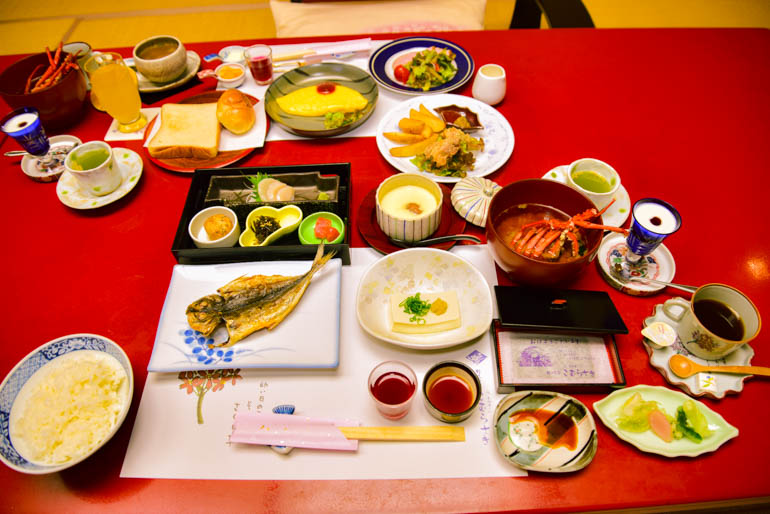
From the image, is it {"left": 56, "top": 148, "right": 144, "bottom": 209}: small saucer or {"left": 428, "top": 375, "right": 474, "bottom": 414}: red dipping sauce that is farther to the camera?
{"left": 56, "top": 148, "right": 144, "bottom": 209}: small saucer

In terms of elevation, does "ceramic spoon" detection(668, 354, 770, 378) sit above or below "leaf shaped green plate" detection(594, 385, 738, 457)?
above

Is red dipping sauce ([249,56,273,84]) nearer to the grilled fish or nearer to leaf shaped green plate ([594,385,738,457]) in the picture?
the grilled fish

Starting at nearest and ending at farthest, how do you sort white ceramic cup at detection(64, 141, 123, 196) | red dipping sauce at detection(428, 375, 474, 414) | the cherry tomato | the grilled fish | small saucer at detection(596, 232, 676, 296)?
1. red dipping sauce at detection(428, 375, 474, 414)
2. the grilled fish
3. small saucer at detection(596, 232, 676, 296)
4. white ceramic cup at detection(64, 141, 123, 196)
5. the cherry tomato

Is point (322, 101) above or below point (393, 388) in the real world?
above

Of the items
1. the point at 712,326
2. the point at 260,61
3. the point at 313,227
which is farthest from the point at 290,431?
the point at 260,61

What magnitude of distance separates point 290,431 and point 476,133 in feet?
4.55

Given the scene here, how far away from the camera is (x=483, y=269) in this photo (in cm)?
145

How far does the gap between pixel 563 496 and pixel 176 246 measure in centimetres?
133

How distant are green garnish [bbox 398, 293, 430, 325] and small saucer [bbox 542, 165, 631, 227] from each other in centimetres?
68

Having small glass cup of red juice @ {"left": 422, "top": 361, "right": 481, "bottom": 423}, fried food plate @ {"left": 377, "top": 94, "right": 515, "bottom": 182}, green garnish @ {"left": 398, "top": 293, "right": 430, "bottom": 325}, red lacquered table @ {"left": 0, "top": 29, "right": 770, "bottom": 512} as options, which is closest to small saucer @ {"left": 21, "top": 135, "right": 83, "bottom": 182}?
red lacquered table @ {"left": 0, "top": 29, "right": 770, "bottom": 512}

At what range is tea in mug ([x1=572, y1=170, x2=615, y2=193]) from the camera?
1552 mm

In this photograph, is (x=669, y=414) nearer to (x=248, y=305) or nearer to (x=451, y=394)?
(x=451, y=394)

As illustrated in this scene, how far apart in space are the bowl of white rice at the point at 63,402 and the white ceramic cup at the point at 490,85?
5.64ft

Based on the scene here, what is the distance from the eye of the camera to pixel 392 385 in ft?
3.85
